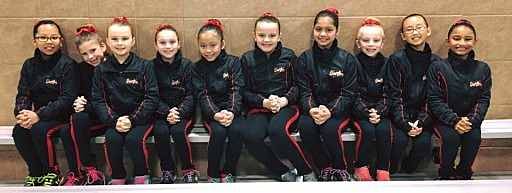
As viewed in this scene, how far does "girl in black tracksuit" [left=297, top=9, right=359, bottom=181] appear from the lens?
3.36 meters

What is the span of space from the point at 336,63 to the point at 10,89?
6.84 feet

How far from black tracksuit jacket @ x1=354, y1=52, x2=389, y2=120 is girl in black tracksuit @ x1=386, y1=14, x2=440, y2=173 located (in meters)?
0.04

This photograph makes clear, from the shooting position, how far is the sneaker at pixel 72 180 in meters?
3.40

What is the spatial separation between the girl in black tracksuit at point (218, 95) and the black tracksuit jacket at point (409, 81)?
0.91 metres

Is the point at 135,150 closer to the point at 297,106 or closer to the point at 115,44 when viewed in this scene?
the point at 115,44

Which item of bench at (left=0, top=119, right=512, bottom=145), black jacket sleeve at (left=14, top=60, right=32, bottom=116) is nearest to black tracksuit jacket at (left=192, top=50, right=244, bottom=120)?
bench at (left=0, top=119, right=512, bottom=145)

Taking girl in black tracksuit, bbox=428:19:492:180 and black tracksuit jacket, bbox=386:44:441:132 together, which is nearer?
girl in black tracksuit, bbox=428:19:492:180

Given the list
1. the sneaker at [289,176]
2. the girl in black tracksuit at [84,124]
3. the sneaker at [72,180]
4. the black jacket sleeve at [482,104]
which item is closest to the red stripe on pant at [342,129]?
the sneaker at [289,176]

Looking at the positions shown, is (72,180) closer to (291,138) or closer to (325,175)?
(291,138)

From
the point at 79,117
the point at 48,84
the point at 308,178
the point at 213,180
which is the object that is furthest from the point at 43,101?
the point at 308,178

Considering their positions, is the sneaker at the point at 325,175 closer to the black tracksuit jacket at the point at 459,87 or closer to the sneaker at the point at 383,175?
the sneaker at the point at 383,175

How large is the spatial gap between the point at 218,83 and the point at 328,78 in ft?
2.15

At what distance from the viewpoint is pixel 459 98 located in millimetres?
3385

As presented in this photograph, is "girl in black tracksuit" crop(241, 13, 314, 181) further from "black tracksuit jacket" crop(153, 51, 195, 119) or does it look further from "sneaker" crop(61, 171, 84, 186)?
"sneaker" crop(61, 171, 84, 186)
